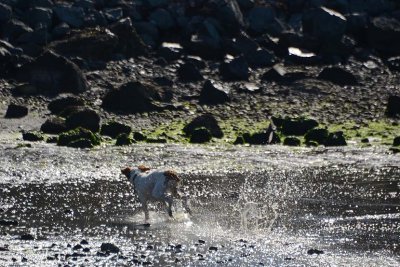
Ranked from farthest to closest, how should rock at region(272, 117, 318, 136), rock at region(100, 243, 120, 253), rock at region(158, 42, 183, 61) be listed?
rock at region(158, 42, 183, 61), rock at region(272, 117, 318, 136), rock at region(100, 243, 120, 253)

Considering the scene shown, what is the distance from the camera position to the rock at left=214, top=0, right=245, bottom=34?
132 feet

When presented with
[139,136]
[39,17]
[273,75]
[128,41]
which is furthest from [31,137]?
[39,17]

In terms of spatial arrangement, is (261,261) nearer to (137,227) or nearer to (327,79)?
(137,227)

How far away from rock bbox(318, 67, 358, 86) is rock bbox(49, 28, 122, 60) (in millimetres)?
7089

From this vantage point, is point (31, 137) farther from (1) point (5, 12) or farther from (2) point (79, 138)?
(1) point (5, 12)

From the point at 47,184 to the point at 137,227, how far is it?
4446mm

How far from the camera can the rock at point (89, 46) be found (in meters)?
35.2

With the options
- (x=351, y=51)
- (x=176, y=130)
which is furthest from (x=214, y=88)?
(x=351, y=51)

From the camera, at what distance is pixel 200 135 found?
90.4 ft

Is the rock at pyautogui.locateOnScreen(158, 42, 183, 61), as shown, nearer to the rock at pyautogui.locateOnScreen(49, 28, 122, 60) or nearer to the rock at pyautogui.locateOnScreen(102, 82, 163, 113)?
the rock at pyautogui.locateOnScreen(49, 28, 122, 60)

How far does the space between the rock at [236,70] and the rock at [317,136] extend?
7.37m

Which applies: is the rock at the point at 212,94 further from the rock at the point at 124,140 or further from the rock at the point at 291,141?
the rock at the point at 124,140

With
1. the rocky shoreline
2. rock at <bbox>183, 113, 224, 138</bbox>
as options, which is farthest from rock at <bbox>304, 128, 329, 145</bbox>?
rock at <bbox>183, 113, 224, 138</bbox>

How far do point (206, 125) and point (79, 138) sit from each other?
3939 mm
